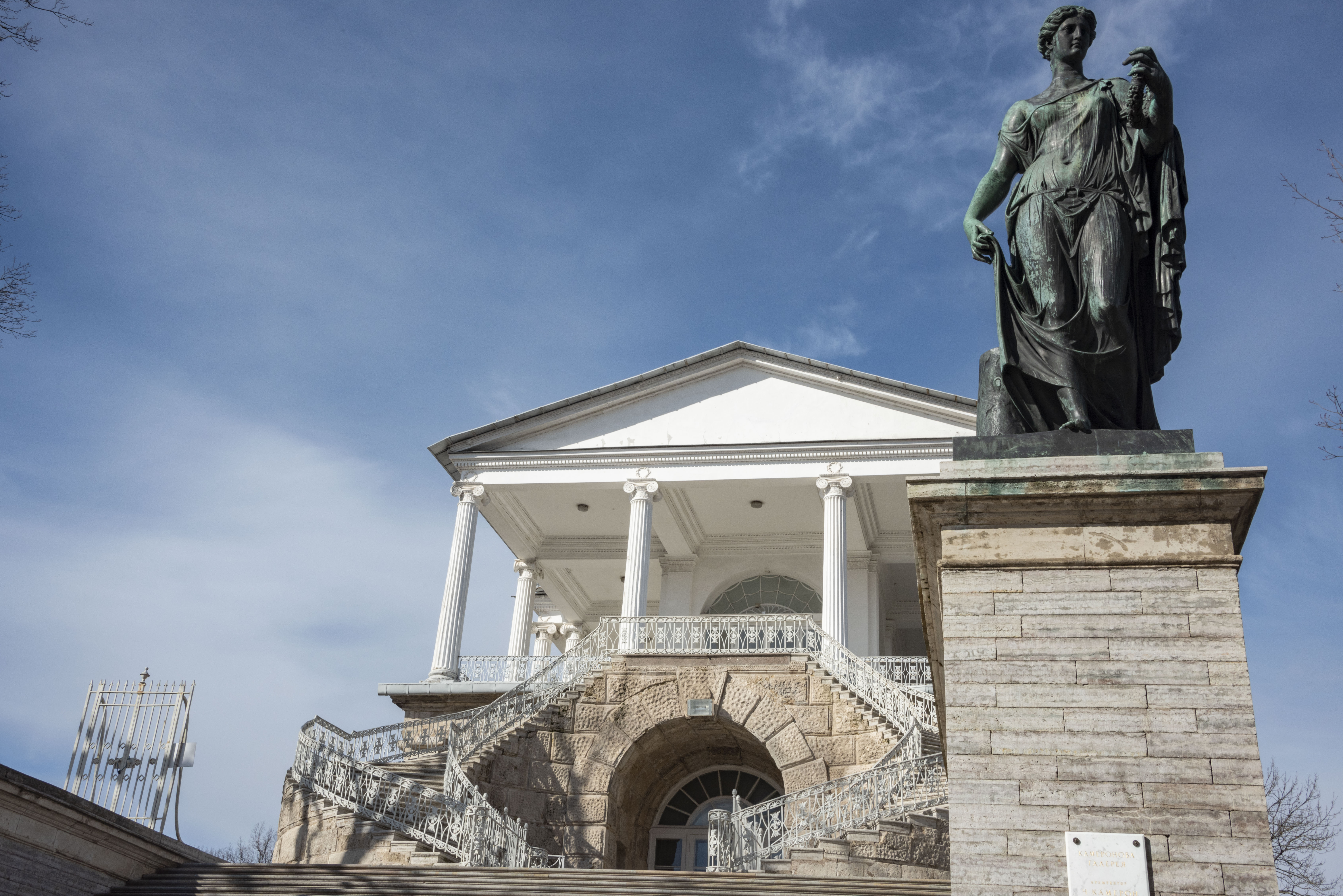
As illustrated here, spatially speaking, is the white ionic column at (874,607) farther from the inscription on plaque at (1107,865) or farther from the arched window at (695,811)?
the inscription on plaque at (1107,865)

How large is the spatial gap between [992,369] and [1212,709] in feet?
6.07

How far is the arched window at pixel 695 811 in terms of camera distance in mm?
19922

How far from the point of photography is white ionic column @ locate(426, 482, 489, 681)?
23703mm

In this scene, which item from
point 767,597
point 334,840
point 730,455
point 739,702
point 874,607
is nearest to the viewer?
point 334,840

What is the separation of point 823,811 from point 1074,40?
1028cm

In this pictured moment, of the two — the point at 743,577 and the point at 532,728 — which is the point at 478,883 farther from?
the point at 743,577

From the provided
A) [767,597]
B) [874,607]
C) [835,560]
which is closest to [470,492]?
[767,597]

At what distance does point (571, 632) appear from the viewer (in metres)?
33.1

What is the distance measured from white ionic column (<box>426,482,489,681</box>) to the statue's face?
63.6ft

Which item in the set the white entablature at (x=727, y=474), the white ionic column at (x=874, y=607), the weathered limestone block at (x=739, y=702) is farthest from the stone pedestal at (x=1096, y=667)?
the white ionic column at (x=874, y=607)

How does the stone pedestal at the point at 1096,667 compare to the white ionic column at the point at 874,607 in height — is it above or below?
below

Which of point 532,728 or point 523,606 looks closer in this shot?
point 532,728

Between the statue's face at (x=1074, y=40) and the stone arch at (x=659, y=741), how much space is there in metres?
13.4

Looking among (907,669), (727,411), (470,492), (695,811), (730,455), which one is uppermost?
(727,411)
